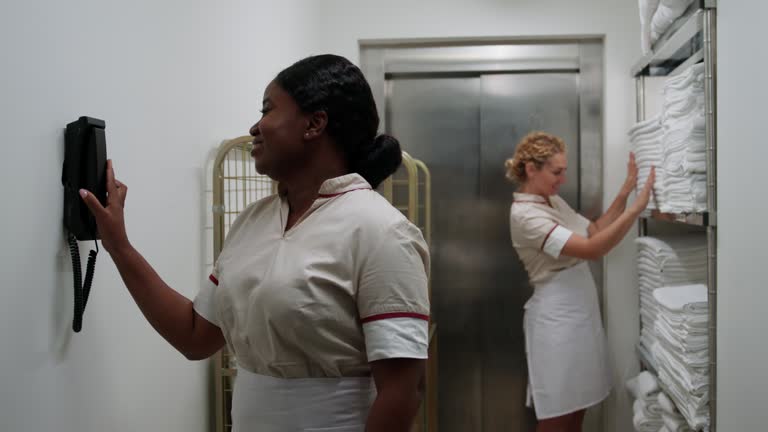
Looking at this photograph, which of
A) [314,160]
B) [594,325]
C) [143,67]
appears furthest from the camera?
[594,325]

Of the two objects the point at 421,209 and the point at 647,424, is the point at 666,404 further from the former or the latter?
the point at 421,209

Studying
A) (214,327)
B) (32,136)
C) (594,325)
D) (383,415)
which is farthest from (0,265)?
(594,325)

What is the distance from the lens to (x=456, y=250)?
133 inches

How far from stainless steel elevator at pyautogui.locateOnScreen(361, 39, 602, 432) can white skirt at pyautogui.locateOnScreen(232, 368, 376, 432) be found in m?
2.26

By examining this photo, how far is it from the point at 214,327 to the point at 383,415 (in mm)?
415

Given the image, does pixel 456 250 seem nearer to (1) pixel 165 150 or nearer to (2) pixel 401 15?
(2) pixel 401 15

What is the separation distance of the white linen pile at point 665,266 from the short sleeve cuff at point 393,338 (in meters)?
1.49

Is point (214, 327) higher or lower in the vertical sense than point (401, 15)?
lower

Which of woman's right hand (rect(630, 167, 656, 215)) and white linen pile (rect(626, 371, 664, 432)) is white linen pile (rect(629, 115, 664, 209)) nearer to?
woman's right hand (rect(630, 167, 656, 215))

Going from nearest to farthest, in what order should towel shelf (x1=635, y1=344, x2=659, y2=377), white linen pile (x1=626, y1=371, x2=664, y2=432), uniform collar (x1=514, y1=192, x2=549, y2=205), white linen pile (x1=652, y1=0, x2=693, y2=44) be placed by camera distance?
white linen pile (x1=652, y1=0, x2=693, y2=44), white linen pile (x1=626, y1=371, x2=664, y2=432), towel shelf (x1=635, y1=344, x2=659, y2=377), uniform collar (x1=514, y1=192, x2=549, y2=205)

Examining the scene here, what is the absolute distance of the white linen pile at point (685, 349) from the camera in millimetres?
1854

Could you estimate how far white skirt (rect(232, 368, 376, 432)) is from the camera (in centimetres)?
112

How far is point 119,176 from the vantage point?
1433mm

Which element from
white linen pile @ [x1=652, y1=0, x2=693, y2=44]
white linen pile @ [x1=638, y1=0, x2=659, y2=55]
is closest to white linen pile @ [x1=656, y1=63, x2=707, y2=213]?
white linen pile @ [x1=652, y1=0, x2=693, y2=44]
